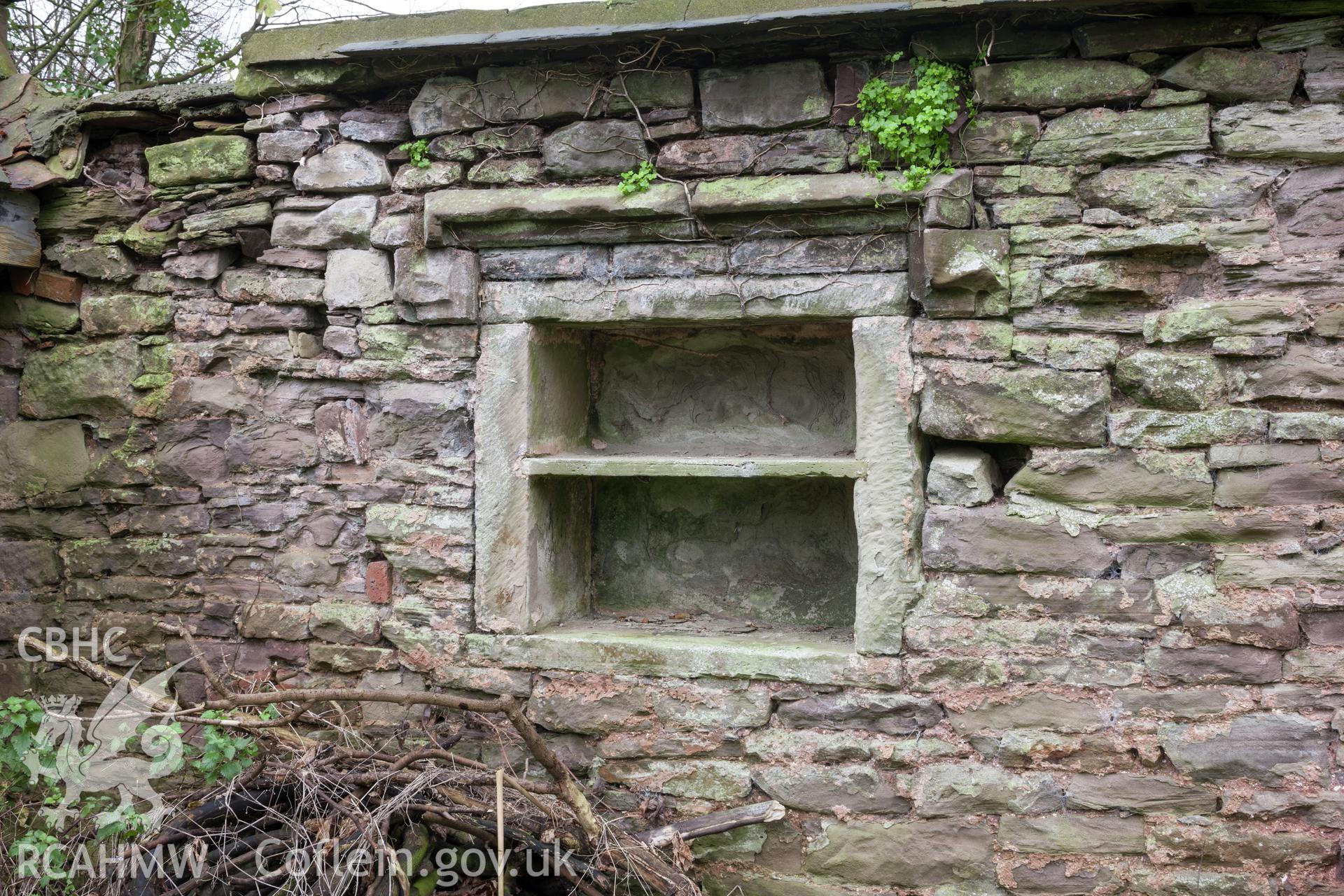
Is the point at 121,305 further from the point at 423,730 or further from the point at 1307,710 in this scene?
the point at 1307,710

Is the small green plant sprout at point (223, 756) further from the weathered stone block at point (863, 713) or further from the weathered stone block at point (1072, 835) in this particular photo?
the weathered stone block at point (1072, 835)

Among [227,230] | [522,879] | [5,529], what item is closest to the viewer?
[522,879]

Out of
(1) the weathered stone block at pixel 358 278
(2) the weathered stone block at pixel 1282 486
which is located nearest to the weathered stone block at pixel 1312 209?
(2) the weathered stone block at pixel 1282 486

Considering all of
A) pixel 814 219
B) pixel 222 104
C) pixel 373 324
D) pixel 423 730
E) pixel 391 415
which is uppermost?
pixel 222 104

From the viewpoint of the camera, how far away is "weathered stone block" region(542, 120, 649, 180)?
2.82 meters

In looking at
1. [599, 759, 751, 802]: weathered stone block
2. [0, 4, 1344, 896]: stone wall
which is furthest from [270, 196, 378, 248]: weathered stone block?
[599, 759, 751, 802]: weathered stone block

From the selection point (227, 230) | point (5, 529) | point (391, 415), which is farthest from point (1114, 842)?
point (5, 529)

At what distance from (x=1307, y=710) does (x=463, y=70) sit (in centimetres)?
282

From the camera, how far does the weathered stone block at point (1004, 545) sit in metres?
2.57

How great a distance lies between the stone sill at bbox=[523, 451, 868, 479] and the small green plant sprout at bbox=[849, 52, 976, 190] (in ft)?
2.50

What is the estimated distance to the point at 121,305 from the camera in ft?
10.6

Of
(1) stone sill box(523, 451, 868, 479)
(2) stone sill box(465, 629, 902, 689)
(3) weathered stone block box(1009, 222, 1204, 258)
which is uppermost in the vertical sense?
(3) weathered stone block box(1009, 222, 1204, 258)

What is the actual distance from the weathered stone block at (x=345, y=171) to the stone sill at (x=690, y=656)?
4.56 ft

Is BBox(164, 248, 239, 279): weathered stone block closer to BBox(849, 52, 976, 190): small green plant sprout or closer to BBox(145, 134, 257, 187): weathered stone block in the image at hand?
BBox(145, 134, 257, 187): weathered stone block
